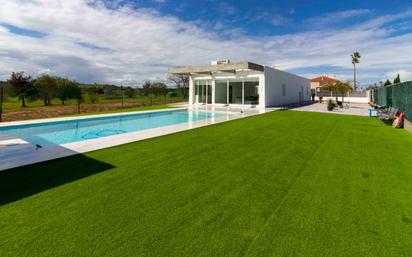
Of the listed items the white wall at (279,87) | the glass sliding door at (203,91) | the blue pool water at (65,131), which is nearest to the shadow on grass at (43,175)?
the blue pool water at (65,131)

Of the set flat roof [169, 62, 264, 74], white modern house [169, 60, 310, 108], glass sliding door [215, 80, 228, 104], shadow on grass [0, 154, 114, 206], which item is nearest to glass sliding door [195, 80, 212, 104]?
white modern house [169, 60, 310, 108]

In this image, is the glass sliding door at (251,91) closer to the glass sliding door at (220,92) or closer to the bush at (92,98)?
the glass sliding door at (220,92)

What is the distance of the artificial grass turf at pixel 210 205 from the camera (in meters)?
2.33

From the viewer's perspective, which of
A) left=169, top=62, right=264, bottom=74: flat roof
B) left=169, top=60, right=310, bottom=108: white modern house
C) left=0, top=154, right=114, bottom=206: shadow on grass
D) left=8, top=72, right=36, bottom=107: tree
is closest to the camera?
left=0, top=154, right=114, bottom=206: shadow on grass

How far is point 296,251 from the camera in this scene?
2.24 metres

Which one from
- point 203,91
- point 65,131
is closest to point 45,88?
point 203,91

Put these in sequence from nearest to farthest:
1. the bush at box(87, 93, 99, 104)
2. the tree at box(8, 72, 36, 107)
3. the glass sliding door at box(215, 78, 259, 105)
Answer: the glass sliding door at box(215, 78, 259, 105)
the tree at box(8, 72, 36, 107)
the bush at box(87, 93, 99, 104)

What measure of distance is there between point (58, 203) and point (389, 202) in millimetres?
4973

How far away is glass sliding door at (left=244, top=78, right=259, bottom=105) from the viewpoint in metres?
21.2

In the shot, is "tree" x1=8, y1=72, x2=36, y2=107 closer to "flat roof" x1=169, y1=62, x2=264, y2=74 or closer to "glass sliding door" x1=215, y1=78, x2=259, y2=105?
"flat roof" x1=169, y1=62, x2=264, y2=74

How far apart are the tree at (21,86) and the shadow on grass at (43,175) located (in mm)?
22646

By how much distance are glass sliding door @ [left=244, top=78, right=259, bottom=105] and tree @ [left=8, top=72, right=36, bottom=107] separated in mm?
22262

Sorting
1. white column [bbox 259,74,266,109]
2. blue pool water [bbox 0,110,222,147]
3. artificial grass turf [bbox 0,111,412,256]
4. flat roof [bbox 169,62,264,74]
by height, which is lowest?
artificial grass turf [bbox 0,111,412,256]

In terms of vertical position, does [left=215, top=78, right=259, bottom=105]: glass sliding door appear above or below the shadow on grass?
above
